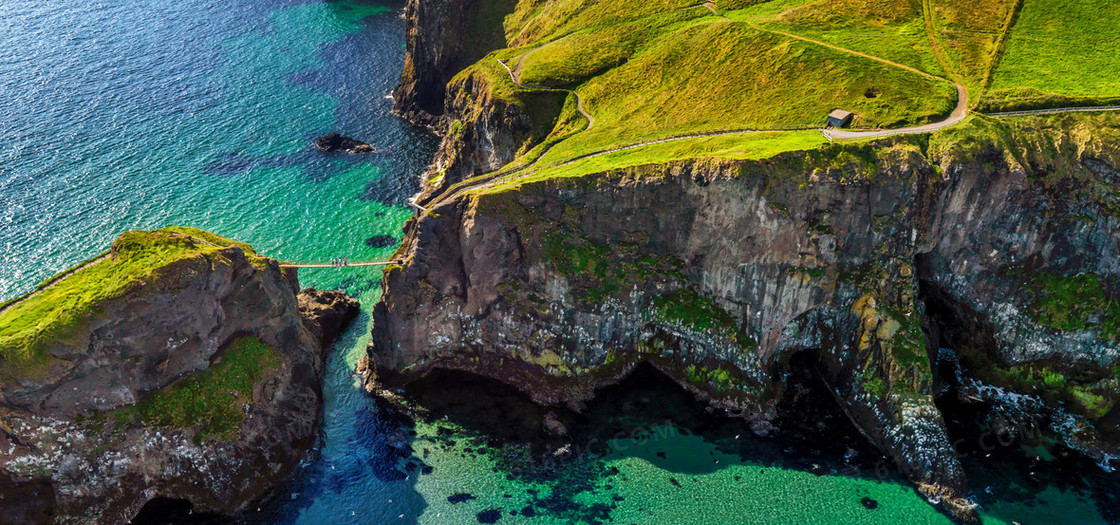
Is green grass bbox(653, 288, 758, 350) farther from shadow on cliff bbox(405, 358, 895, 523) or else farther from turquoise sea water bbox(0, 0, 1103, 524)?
turquoise sea water bbox(0, 0, 1103, 524)

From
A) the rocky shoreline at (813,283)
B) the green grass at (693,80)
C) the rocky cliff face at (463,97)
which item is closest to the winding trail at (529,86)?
the green grass at (693,80)

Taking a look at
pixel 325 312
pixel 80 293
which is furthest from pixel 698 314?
pixel 80 293

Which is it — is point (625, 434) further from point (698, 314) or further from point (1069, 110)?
point (1069, 110)

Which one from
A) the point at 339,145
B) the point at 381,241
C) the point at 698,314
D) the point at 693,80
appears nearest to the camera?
the point at 698,314

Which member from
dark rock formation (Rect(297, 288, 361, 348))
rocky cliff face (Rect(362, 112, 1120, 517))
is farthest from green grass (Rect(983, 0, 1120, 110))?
dark rock formation (Rect(297, 288, 361, 348))

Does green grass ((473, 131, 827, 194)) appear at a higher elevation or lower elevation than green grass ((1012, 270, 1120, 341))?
higher

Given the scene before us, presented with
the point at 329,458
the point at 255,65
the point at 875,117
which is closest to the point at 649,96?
the point at 875,117
